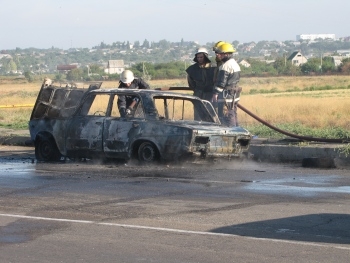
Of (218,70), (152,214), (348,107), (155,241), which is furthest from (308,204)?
(348,107)

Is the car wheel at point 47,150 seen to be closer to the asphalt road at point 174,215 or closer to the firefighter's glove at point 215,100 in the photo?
the asphalt road at point 174,215

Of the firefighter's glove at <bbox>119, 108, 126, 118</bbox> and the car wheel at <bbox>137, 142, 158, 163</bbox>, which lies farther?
the firefighter's glove at <bbox>119, 108, 126, 118</bbox>

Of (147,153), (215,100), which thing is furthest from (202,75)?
(147,153)

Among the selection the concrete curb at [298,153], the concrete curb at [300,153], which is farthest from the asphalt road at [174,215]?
the concrete curb at [298,153]

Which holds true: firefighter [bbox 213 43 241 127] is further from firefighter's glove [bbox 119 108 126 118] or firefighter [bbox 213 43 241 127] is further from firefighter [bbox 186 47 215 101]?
firefighter's glove [bbox 119 108 126 118]

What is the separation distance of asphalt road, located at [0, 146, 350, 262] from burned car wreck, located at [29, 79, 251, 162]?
46cm

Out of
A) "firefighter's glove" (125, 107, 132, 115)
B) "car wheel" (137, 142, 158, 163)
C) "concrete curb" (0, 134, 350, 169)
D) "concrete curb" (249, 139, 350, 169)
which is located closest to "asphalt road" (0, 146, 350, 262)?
"car wheel" (137, 142, 158, 163)

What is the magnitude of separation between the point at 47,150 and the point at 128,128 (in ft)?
6.57

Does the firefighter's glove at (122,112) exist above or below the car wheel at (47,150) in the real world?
above

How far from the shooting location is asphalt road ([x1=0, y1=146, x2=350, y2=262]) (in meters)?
7.68

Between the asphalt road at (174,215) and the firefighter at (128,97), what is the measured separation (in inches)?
52.0

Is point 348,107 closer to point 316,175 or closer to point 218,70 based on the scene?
point 218,70

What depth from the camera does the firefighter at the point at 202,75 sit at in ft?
56.6

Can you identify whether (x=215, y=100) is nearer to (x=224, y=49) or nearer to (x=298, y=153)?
(x=224, y=49)
